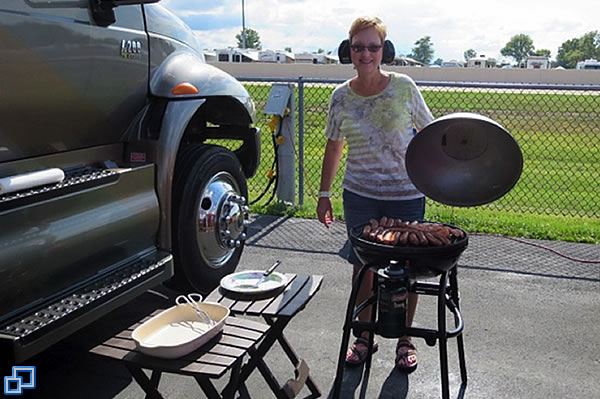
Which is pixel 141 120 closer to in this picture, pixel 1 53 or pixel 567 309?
pixel 1 53

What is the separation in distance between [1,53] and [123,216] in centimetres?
108

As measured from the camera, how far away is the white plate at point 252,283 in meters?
3.16

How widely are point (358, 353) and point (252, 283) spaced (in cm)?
93

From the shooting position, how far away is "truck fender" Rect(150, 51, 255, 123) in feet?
13.4

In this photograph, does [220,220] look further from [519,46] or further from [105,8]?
[519,46]

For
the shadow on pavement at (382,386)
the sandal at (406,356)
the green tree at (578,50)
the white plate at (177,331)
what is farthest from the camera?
the green tree at (578,50)

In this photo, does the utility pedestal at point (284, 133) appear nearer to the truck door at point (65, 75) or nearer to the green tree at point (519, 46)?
the truck door at point (65, 75)

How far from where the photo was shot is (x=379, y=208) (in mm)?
A: 3715

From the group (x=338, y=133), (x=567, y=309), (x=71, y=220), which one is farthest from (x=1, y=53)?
(x=567, y=309)

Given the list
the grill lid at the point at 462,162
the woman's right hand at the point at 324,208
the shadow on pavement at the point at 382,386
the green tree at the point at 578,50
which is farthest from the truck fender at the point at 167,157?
the green tree at the point at 578,50

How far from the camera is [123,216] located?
3.50m

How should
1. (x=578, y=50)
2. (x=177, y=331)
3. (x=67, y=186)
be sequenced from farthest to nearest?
(x=578, y=50), (x=67, y=186), (x=177, y=331)

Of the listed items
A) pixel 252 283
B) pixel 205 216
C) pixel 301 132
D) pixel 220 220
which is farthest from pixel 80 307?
pixel 301 132

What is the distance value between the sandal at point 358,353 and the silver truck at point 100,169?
1187 millimetres
